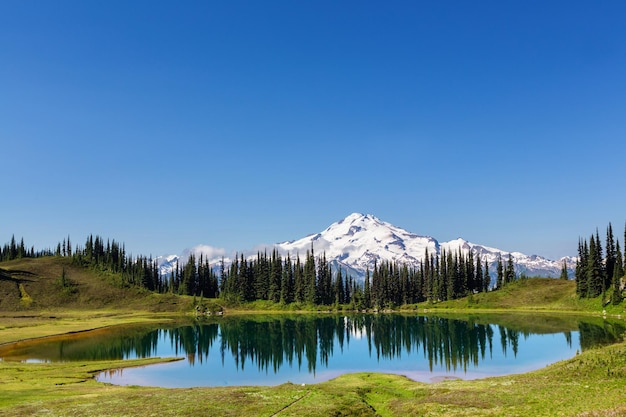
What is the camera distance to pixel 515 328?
12419 centimetres

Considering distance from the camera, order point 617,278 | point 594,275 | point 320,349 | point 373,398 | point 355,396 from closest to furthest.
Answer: point 355,396, point 373,398, point 320,349, point 617,278, point 594,275

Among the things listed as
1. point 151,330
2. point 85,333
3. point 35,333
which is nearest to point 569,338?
point 151,330

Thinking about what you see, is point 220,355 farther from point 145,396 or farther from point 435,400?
point 435,400

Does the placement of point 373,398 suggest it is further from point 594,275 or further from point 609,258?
point 609,258

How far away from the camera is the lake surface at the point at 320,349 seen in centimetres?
6900

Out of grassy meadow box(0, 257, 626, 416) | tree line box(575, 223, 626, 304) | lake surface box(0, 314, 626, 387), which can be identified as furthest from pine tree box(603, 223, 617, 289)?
grassy meadow box(0, 257, 626, 416)

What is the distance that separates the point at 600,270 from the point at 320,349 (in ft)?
408

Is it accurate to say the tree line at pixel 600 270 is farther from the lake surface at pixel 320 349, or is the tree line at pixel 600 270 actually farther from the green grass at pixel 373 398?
the green grass at pixel 373 398

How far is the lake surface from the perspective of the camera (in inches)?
2717

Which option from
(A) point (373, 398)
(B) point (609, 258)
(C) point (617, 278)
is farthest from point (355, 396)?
(B) point (609, 258)

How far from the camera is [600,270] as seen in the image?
164500 mm

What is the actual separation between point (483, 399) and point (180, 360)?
2485 inches

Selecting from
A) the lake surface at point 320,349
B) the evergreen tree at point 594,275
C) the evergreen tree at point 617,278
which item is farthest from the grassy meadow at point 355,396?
the evergreen tree at point 594,275

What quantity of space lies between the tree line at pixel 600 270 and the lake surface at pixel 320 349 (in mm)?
32152
